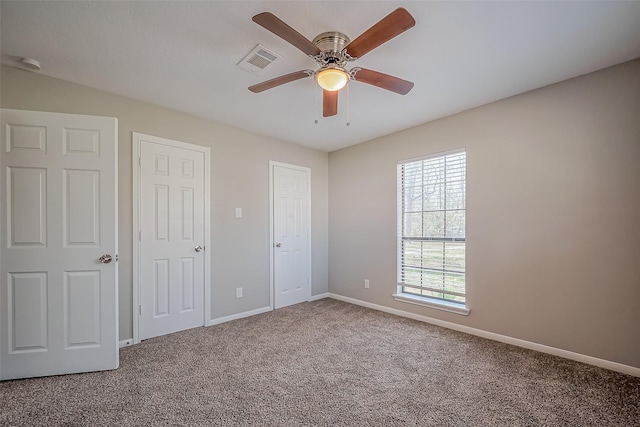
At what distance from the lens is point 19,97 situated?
7.73 feet

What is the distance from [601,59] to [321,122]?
2.50 m

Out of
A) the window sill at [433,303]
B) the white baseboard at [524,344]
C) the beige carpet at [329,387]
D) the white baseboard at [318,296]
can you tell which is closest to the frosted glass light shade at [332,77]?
the beige carpet at [329,387]

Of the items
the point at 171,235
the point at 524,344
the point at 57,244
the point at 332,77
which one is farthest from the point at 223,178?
the point at 524,344

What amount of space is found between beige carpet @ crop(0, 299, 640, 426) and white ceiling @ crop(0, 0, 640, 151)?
8.00 ft

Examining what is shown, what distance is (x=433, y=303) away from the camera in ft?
11.1

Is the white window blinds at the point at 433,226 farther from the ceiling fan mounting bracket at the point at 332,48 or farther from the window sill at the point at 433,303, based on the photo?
the ceiling fan mounting bracket at the point at 332,48

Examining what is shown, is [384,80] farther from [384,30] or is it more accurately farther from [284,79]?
[284,79]


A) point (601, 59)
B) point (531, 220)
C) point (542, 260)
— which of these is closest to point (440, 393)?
point (542, 260)

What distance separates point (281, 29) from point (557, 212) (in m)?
2.73

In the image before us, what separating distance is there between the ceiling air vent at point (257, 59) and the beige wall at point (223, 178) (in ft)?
4.61

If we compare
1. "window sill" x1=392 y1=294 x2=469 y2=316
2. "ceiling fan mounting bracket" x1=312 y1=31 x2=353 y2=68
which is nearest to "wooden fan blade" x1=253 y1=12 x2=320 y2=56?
"ceiling fan mounting bracket" x1=312 y1=31 x2=353 y2=68

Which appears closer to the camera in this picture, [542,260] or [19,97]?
[19,97]

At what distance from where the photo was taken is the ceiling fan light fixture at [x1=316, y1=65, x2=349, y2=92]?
187cm

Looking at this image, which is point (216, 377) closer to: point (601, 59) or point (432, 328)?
point (432, 328)
